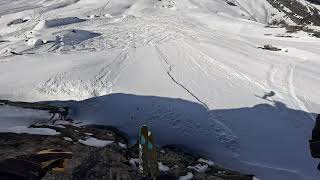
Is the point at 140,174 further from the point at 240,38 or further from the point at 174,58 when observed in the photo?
the point at 240,38

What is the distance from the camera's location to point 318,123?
11859 mm

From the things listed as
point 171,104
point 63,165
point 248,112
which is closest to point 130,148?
point 63,165

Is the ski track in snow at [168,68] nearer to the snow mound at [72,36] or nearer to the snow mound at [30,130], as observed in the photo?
the snow mound at [72,36]

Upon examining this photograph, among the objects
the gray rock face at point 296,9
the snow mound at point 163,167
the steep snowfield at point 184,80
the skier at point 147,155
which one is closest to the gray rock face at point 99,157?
the snow mound at point 163,167

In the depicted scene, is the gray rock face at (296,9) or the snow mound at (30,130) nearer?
the snow mound at (30,130)

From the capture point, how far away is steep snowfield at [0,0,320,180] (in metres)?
15.5

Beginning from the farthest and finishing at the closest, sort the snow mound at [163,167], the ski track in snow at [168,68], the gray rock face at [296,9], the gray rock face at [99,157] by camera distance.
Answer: the gray rock face at [296,9] < the ski track in snow at [168,68] < the snow mound at [163,167] < the gray rock face at [99,157]

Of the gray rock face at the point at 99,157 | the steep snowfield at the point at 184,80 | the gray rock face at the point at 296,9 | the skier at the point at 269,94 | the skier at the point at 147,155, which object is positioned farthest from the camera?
the gray rock face at the point at 296,9

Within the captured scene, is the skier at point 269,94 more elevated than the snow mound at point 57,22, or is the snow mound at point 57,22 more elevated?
the snow mound at point 57,22

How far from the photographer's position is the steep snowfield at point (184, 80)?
15.5 m

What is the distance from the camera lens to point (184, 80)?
2009cm

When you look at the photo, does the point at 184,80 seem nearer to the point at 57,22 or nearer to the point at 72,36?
the point at 72,36

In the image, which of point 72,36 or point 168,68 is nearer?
point 168,68

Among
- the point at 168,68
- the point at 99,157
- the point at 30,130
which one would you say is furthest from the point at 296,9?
the point at 99,157
